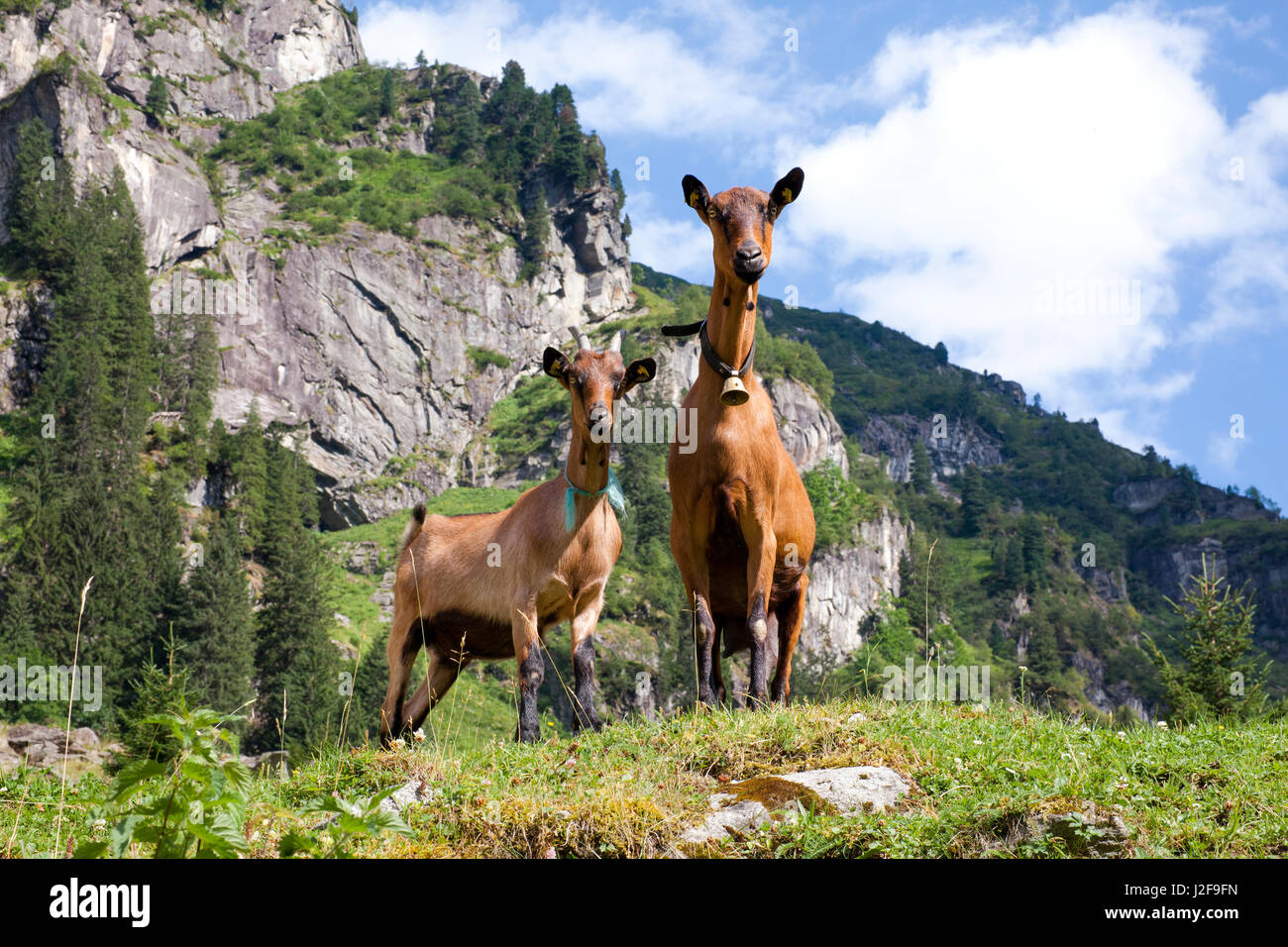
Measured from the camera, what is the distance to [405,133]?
163 meters

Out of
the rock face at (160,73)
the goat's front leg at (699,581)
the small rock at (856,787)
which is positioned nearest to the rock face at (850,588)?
the rock face at (160,73)

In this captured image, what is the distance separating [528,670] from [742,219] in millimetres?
4159

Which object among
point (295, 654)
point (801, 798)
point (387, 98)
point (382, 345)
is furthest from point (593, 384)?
point (387, 98)

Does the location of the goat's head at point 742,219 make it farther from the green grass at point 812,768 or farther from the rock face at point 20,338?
the rock face at point 20,338

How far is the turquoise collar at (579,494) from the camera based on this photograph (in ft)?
29.8

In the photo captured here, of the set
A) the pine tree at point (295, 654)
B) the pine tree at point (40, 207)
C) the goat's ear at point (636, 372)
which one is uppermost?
the pine tree at point (40, 207)

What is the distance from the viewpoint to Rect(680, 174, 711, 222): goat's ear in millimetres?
8219

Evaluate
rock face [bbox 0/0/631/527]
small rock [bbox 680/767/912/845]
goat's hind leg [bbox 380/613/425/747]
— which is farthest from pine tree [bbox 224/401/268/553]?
small rock [bbox 680/767/912/845]

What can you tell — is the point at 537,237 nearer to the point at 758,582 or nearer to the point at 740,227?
the point at 740,227

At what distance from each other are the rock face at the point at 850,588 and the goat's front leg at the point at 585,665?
346 ft

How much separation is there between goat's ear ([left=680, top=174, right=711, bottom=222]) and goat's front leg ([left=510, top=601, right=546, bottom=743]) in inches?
147

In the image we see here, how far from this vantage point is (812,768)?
21.4 feet

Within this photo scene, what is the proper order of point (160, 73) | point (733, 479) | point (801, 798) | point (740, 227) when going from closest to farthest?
point (801, 798) → point (740, 227) → point (733, 479) → point (160, 73)

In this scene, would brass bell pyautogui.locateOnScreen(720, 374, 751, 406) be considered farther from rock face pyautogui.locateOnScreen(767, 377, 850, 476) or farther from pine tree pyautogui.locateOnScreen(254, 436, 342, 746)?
rock face pyautogui.locateOnScreen(767, 377, 850, 476)
